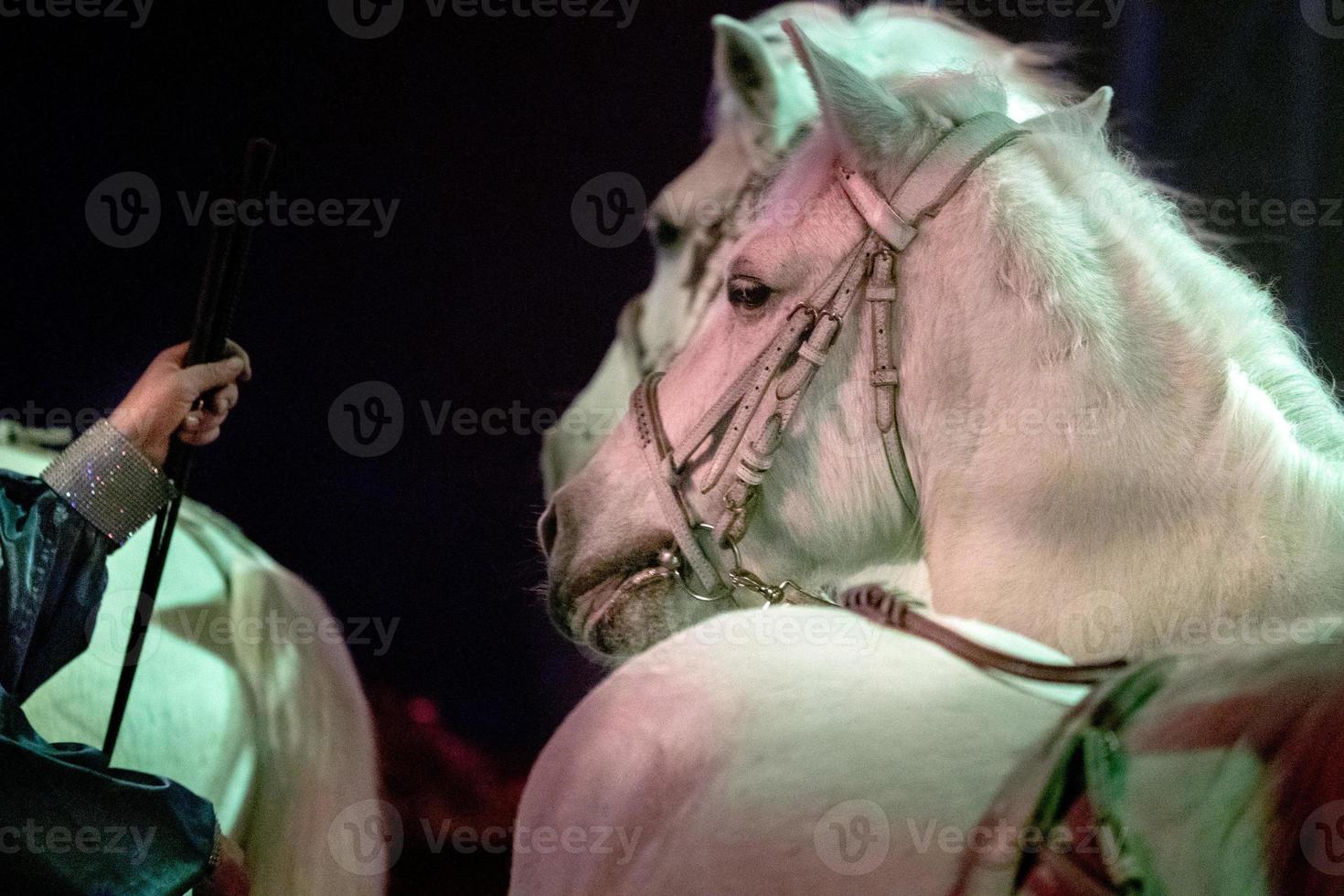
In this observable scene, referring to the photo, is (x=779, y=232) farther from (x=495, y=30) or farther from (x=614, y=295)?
(x=495, y=30)

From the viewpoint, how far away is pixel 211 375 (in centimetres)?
127

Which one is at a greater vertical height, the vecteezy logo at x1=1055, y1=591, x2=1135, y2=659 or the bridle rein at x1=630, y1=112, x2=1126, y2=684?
the bridle rein at x1=630, y1=112, x2=1126, y2=684

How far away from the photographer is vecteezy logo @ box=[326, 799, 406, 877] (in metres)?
1.36

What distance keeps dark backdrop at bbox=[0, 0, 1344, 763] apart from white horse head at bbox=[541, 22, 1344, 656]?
1.32 feet

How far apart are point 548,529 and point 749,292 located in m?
0.39

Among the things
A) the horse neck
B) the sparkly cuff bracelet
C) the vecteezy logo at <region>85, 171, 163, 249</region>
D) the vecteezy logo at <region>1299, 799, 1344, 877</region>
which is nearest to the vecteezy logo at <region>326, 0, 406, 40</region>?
the vecteezy logo at <region>85, 171, 163, 249</region>

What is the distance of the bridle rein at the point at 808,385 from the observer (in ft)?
3.30

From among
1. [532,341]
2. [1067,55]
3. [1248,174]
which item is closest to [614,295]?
[532,341]

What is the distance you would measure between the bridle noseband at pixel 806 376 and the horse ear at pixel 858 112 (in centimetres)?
3
